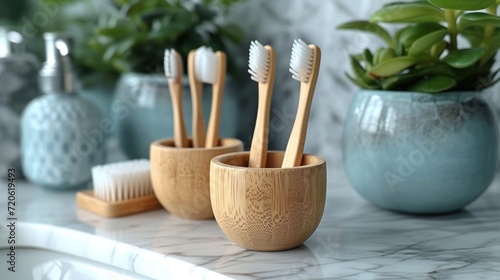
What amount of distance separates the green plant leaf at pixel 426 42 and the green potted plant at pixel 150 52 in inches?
13.7

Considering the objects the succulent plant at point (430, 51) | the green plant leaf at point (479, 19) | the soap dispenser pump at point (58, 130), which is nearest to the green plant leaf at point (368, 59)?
the succulent plant at point (430, 51)

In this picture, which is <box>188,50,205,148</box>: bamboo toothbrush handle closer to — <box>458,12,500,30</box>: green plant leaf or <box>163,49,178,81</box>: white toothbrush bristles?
<box>163,49,178,81</box>: white toothbrush bristles

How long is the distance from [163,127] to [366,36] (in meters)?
0.32

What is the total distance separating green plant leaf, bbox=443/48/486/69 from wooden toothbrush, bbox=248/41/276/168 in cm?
18

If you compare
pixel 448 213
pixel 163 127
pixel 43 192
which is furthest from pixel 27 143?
pixel 448 213

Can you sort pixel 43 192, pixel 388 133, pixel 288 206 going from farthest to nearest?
pixel 43 192 < pixel 388 133 < pixel 288 206

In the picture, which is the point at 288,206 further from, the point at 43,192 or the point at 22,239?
the point at 43,192

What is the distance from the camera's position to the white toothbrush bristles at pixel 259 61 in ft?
1.77

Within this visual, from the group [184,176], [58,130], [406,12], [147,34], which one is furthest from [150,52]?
[406,12]

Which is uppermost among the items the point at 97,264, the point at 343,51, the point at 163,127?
Result: the point at 343,51

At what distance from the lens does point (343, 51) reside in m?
0.87

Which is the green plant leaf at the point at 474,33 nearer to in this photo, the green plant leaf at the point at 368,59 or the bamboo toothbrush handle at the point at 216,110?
the green plant leaf at the point at 368,59

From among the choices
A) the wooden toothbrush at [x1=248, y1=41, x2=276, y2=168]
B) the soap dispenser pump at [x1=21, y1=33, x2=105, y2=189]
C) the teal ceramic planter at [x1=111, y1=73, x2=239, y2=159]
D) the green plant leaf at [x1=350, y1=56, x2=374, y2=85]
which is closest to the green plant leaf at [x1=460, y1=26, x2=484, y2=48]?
the green plant leaf at [x1=350, y1=56, x2=374, y2=85]

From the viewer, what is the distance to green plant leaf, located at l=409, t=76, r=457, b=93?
597 mm
